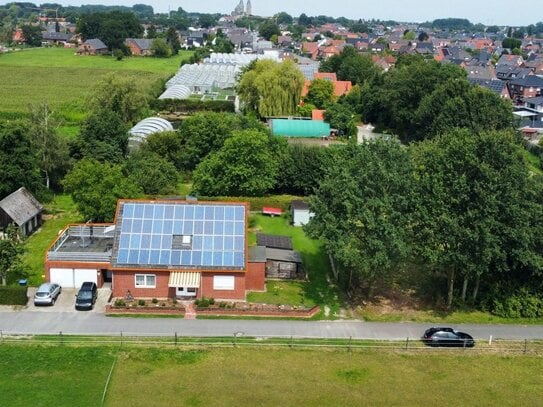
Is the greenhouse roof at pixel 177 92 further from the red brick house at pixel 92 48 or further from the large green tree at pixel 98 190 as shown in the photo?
the red brick house at pixel 92 48

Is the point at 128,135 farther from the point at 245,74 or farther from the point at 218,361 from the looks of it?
the point at 218,361

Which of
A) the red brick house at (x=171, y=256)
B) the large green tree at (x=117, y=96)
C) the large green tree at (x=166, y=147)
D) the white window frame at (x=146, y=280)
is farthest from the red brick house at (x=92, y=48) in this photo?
the white window frame at (x=146, y=280)

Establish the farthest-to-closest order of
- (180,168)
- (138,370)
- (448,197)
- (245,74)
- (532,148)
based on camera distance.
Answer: (245,74) < (532,148) < (180,168) < (448,197) < (138,370)

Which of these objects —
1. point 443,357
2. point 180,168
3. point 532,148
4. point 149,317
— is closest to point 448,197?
point 443,357

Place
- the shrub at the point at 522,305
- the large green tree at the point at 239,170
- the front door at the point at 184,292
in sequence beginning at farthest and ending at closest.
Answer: the large green tree at the point at 239,170 < the front door at the point at 184,292 < the shrub at the point at 522,305

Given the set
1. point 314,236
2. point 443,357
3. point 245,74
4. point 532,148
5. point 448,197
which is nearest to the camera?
point 443,357

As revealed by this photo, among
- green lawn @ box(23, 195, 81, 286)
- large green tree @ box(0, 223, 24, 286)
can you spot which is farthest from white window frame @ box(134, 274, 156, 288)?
large green tree @ box(0, 223, 24, 286)

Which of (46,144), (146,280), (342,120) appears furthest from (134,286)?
(342,120)
